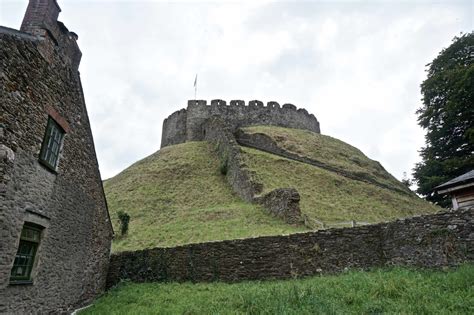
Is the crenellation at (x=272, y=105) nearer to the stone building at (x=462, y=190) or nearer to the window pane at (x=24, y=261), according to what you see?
the stone building at (x=462, y=190)

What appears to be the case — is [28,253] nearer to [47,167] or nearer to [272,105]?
[47,167]

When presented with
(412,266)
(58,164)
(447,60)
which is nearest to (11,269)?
(58,164)

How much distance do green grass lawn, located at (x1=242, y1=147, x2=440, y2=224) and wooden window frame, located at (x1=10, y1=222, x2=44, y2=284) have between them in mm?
14172

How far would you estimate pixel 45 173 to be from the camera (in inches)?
348

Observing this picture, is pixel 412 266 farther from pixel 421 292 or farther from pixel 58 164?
pixel 58 164

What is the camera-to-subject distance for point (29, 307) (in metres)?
8.23

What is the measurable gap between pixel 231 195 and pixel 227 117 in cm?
1939

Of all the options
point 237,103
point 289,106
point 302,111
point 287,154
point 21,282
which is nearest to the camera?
point 21,282

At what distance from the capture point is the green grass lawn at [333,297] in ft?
22.7

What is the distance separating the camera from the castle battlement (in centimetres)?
4159

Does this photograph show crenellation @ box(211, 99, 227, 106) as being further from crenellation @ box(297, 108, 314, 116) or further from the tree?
the tree

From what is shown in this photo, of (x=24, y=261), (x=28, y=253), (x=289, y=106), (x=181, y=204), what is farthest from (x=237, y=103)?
(x=24, y=261)

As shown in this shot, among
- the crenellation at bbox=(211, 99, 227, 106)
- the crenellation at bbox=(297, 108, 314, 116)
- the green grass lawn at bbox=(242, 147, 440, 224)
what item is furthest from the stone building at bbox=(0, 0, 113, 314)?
the crenellation at bbox=(297, 108, 314, 116)

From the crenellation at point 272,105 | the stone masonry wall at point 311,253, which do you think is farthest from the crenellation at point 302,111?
the stone masonry wall at point 311,253
